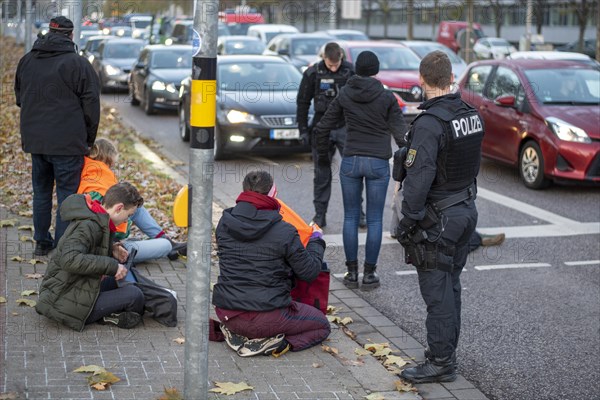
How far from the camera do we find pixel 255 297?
20.0 ft

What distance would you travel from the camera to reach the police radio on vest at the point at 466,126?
5.69 metres

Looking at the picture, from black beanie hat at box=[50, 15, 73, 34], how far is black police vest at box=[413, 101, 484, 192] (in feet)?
11.3

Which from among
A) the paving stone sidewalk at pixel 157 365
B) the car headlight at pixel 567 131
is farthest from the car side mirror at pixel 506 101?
the paving stone sidewalk at pixel 157 365

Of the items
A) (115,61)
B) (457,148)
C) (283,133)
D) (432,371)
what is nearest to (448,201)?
(457,148)

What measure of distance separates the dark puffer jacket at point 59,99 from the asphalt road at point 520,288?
2544mm

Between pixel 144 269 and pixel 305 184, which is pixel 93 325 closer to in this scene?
pixel 144 269

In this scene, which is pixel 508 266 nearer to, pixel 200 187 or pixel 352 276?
pixel 352 276

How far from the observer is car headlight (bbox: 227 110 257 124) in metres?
14.8

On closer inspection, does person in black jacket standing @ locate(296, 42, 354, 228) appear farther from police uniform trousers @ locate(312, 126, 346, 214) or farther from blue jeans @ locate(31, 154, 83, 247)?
blue jeans @ locate(31, 154, 83, 247)

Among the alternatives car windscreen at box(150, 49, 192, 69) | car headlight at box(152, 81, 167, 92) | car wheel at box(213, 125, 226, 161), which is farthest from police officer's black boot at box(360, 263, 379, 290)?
car windscreen at box(150, 49, 192, 69)

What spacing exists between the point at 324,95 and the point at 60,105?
3.37m

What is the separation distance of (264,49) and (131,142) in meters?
11.8

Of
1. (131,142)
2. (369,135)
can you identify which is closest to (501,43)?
(131,142)

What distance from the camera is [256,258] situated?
6.09 metres
